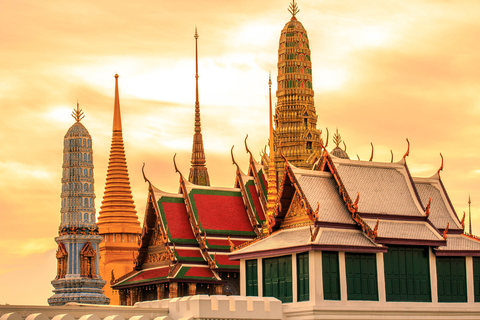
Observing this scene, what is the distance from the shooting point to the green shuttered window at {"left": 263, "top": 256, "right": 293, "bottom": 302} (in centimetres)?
4338

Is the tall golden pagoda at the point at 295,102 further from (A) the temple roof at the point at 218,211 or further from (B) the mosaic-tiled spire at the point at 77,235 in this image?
(B) the mosaic-tiled spire at the point at 77,235

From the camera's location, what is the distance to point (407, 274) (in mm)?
44125

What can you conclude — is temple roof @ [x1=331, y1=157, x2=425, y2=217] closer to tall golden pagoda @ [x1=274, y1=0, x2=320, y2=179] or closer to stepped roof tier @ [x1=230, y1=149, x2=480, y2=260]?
stepped roof tier @ [x1=230, y1=149, x2=480, y2=260]

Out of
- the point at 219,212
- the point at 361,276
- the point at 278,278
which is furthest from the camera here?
the point at 219,212

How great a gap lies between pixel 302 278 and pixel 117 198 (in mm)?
31882

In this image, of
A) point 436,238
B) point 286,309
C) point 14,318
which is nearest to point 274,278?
point 286,309

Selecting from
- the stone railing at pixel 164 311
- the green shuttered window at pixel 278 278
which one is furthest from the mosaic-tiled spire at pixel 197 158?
the stone railing at pixel 164 311

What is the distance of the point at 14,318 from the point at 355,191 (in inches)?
585

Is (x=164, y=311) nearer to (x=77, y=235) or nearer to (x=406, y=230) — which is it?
(x=406, y=230)

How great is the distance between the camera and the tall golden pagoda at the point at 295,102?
2768 inches

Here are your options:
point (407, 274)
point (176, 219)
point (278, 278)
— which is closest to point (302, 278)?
point (278, 278)

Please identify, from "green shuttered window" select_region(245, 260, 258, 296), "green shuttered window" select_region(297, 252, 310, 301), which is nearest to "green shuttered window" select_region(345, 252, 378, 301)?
"green shuttered window" select_region(297, 252, 310, 301)

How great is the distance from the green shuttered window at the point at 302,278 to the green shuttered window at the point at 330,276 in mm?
663

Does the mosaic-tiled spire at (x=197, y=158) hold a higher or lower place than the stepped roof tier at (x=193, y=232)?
higher
